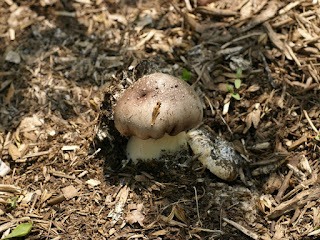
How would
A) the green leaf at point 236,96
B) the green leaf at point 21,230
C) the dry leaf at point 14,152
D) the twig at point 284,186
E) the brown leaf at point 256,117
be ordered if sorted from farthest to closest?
the green leaf at point 236,96 → the brown leaf at point 256,117 → the dry leaf at point 14,152 → the twig at point 284,186 → the green leaf at point 21,230

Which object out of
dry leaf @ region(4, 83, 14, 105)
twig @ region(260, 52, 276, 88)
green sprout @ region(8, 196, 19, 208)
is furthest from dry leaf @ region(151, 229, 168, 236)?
dry leaf @ region(4, 83, 14, 105)

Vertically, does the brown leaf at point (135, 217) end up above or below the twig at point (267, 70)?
below

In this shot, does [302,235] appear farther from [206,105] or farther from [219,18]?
[219,18]

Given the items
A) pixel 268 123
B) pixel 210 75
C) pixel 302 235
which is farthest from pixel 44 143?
pixel 302 235

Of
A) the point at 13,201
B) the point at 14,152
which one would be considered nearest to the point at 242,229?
the point at 13,201

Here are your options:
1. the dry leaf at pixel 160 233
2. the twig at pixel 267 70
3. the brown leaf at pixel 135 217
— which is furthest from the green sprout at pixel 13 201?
the twig at pixel 267 70

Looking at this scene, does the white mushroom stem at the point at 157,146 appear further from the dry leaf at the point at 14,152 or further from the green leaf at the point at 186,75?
the dry leaf at the point at 14,152

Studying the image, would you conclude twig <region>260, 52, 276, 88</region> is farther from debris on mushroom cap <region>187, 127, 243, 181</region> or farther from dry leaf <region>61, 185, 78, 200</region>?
dry leaf <region>61, 185, 78, 200</region>

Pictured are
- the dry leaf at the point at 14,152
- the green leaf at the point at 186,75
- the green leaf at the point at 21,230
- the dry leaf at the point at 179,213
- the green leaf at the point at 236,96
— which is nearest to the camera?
the green leaf at the point at 21,230
